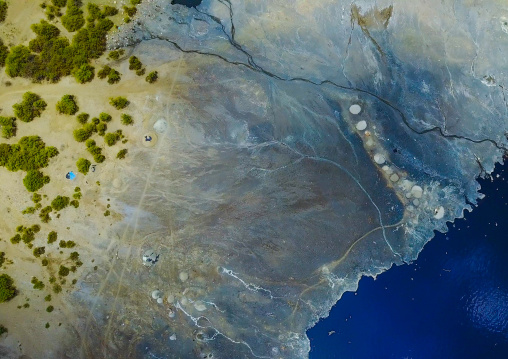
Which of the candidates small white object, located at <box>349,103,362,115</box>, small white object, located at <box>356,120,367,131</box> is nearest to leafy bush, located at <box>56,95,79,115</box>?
small white object, located at <box>349,103,362,115</box>

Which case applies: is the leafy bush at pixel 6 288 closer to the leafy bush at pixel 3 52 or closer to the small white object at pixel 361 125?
the leafy bush at pixel 3 52

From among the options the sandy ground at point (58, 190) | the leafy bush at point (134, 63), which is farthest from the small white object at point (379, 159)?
the leafy bush at point (134, 63)

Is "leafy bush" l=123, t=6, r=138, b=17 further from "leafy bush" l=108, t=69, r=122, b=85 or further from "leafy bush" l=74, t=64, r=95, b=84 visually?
"leafy bush" l=74, t=64, r=95, b=84

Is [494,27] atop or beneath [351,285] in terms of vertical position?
atop

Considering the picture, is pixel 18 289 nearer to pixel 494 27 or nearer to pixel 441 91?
pixel 441 91

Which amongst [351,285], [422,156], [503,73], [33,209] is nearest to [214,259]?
[351,285]

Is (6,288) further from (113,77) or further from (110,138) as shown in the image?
(113,77)

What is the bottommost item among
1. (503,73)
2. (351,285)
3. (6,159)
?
(351,285)

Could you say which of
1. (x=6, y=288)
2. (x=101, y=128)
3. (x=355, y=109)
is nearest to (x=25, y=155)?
(x=101, y=128)
